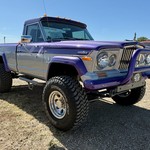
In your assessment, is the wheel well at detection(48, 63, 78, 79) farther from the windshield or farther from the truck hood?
the windshield

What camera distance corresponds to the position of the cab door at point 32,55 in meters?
4.12

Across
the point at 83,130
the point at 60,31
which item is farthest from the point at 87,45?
the point at 60,31

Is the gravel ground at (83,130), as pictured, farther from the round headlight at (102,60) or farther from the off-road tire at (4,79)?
the round headlight at (102,60)

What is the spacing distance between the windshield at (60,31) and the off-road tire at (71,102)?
124 cm

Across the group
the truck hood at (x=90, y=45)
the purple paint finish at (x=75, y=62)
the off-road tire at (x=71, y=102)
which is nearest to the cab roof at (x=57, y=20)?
the truck hood at (x=90, y=45)

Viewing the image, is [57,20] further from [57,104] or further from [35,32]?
[57,104]

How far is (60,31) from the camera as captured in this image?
4.52 metres

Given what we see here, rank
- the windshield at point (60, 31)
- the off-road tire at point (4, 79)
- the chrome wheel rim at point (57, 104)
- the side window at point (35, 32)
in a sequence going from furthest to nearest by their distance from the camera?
the off-road tire at point (4, 79)
the side window at point (35, 32)
the windshield at point (60, 31)
the chrome wheel rim at point (57, 104)

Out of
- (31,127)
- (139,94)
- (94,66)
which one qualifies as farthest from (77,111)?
(139,94)

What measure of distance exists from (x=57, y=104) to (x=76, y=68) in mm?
883

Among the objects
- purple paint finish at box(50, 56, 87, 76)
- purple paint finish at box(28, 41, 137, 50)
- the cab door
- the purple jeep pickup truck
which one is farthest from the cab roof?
purple paint finish at box(50, 56, 87, 76)

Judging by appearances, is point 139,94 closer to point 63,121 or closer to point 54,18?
point 63,121

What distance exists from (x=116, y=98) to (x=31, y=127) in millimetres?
2365

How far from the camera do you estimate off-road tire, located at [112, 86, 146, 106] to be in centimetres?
457
